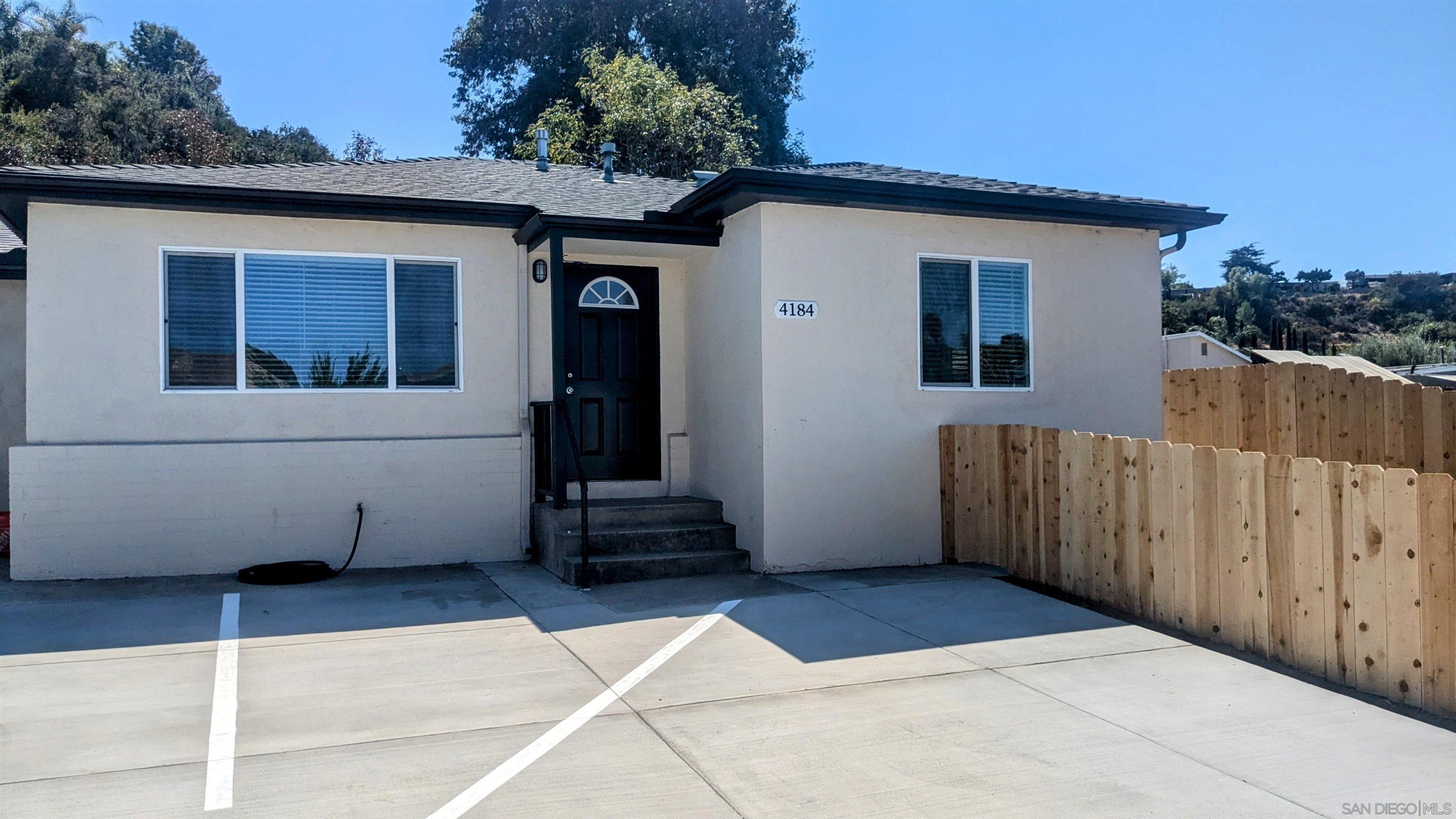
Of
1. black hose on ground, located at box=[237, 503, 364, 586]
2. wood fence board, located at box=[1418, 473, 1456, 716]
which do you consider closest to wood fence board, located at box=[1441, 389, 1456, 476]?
wood fence board, located at box=[1418, 473, 1456, 716]

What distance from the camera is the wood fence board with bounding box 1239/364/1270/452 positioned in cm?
1009

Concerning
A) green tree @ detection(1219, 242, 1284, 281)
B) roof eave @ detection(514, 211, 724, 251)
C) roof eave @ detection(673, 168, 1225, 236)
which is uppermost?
green tree @ detection(1219, 242, 1284, 281)

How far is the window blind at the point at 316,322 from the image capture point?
27.6ft

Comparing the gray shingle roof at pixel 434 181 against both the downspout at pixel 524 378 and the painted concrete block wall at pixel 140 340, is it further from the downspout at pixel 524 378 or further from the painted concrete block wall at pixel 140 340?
the downspout at pixel 524 378

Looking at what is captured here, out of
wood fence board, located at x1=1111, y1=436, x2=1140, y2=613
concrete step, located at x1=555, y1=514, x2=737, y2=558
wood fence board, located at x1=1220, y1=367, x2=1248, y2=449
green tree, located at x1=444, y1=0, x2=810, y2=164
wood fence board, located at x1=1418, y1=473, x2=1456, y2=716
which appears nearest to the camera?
wood fence board, located at x1=1418, y1=473, x2=1456, y2=716

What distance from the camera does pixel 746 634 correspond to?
6285 mm

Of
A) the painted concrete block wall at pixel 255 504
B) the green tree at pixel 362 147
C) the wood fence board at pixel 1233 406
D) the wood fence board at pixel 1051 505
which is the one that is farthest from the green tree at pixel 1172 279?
the painted concrete block wall at pixel 255 504

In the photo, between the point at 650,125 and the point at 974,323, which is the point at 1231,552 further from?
the point at 650,125

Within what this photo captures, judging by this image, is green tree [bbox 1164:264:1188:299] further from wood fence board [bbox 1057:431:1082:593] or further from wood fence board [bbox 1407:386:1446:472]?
wood fence board [bbox 1057:431:1082:593]

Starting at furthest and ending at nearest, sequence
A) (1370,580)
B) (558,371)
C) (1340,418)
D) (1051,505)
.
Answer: (1340,418), (558,371), (1051,505), (1370,580)

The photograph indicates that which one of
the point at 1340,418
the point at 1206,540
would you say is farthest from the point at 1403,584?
the point at 1340,418

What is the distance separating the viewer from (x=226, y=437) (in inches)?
328

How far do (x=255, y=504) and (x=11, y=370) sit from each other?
3394 millimetres

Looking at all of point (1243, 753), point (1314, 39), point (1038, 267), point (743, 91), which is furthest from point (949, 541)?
point (743, 91)
